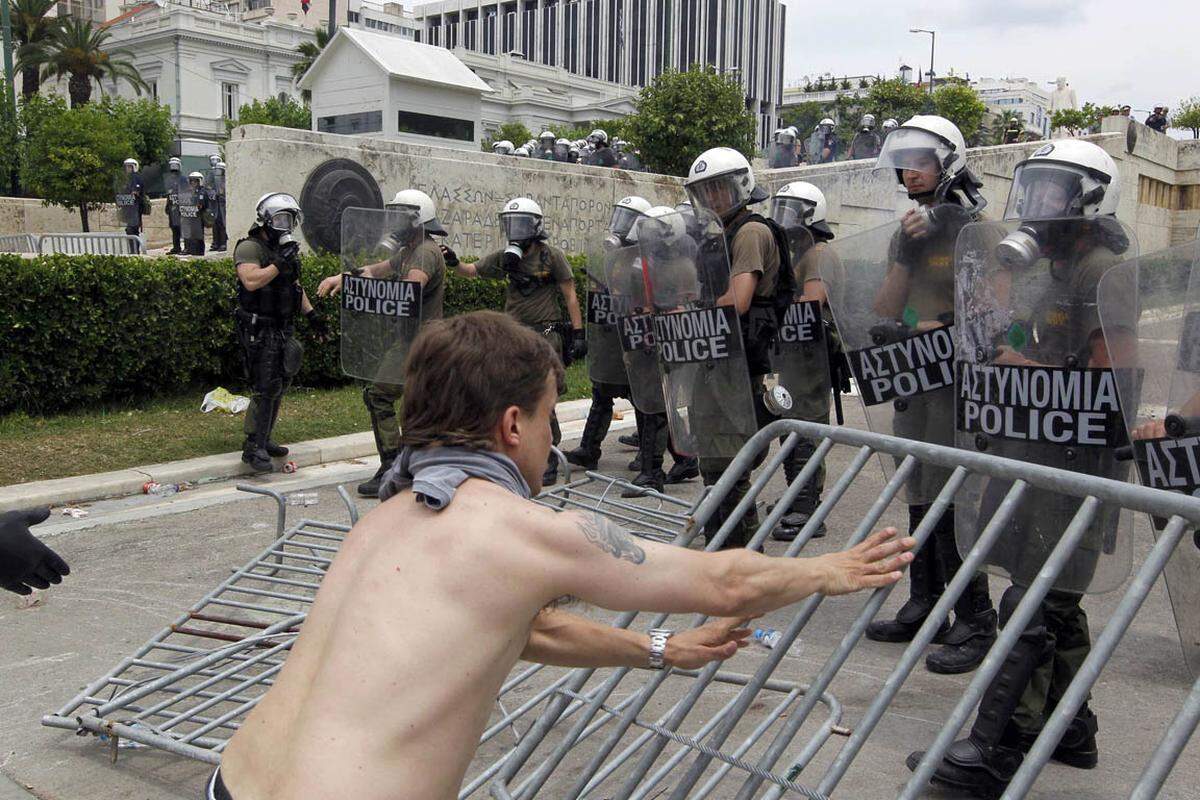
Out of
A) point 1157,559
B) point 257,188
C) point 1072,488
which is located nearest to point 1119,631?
point 1157,559

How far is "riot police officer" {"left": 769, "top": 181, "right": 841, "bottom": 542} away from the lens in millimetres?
6227

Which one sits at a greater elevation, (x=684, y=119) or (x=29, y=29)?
(x=29, y=29)

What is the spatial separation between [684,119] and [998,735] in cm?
1895

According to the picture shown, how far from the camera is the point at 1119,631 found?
1.90 meters

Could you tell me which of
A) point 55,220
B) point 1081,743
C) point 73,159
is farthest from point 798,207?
point 55,220

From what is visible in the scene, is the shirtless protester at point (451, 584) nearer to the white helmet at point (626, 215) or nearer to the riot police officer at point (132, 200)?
the white helmet at point (626, 215)

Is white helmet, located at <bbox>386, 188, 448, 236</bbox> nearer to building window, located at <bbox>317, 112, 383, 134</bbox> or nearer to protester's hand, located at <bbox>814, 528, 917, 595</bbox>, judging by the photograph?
protester's hand, located at <bbox>814, 528, 917, 595</bbox>

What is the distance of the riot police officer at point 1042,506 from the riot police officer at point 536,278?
4.37m

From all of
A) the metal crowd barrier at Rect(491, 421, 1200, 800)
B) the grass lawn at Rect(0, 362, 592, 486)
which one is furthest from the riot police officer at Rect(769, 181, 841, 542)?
the grass lawn at Rect(0, 362, 592, 486)

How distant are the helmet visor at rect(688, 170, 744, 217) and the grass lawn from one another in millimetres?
4413

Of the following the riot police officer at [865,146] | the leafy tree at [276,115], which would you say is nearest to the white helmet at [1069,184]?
the riot police officer at [865,146]

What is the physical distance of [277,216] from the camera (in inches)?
288

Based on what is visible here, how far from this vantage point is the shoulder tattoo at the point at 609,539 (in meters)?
1.97

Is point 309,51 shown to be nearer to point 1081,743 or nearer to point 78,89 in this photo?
point 78,89
